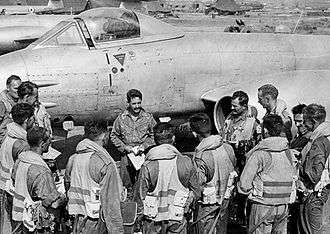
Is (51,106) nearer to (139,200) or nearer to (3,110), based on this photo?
(3,110)

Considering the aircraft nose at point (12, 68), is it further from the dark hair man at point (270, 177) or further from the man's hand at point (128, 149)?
the dark hair man at point (270, 177)

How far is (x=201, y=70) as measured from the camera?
10.5m

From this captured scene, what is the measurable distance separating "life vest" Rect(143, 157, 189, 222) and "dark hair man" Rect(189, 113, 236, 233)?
0.45 m

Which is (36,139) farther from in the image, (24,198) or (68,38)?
(68,38)

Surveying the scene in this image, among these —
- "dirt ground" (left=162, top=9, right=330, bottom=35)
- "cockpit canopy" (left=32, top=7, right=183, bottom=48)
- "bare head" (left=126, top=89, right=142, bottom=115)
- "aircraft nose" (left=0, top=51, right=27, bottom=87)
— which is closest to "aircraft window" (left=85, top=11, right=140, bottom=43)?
"cockpit canopy" (left=32, top=7, right=183, bottom=48)

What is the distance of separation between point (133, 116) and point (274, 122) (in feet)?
9.53

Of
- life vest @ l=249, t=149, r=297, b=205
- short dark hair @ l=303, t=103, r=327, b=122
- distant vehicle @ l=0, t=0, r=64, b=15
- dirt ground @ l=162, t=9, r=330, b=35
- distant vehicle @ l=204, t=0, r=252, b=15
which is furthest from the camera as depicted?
distant vehicle @ l=204, t=0, r=252, b=15

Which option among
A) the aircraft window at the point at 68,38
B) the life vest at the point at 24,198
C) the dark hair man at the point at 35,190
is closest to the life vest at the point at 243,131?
the dark hair man at the point at 35,190

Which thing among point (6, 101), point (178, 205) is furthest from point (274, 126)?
point (6, 101)

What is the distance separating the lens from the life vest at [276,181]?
592cm

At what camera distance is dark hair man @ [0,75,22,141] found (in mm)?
7930

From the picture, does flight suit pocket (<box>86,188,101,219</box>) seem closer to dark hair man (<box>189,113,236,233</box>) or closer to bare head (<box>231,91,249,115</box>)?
dark hair man (<box>189,113,236,233</box>)

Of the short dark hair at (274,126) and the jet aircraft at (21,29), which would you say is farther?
the jet aircraft at (21,29)

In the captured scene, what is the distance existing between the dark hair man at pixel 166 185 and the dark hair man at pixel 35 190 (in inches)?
36.1
